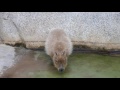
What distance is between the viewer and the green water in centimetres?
591

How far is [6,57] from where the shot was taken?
6691 mm

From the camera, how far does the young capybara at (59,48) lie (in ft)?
19.3

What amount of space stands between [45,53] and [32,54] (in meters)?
0.29

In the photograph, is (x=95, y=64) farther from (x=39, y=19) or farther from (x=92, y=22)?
(x=39, y=19)

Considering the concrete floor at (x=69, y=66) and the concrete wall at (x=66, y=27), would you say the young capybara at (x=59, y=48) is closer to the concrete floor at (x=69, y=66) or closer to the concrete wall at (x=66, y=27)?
the concrete floor at (x=69, y=66)

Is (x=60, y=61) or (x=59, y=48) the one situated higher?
(x=59, y=48)

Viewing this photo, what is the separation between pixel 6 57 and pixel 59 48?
1311mm

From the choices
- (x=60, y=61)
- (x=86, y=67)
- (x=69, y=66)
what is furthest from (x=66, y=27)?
(x=60, y=61)

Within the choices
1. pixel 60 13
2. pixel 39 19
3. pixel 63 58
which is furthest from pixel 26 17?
pixel 63 58

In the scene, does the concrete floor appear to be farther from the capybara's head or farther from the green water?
the capybara's head

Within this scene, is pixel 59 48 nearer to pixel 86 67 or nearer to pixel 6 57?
pixel 86 67

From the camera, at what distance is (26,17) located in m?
7.19

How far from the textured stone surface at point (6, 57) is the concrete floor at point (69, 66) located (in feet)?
0.34

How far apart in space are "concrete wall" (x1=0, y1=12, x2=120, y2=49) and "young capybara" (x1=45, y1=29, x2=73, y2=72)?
478 millimetres
